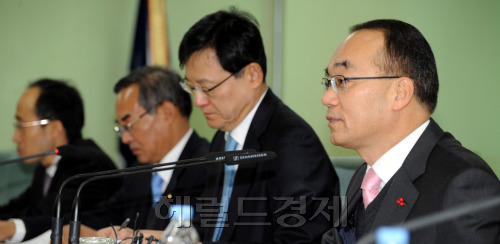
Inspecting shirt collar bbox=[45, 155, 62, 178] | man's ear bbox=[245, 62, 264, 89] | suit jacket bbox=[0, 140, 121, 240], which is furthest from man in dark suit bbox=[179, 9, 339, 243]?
shirt collar bbox=[45, 155, 62, 178]

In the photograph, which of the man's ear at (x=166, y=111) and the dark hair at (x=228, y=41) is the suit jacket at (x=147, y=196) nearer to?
the man's ear at (x=166, y=111)

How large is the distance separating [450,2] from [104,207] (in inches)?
77.4

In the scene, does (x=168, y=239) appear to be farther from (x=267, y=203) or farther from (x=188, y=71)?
(x=188, y=71)

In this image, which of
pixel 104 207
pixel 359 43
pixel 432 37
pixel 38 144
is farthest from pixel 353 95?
pixel 38 144

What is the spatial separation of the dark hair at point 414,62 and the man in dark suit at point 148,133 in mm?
1398

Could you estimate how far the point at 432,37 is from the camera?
2.93 meters

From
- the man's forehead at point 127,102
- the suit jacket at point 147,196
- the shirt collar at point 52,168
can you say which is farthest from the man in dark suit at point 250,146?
the shirt collar at point 52,168

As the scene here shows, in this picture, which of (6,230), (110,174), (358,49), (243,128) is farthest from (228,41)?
(6,230)

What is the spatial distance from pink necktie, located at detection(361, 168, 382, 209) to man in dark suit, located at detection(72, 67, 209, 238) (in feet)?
4.22

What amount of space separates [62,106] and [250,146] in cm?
163

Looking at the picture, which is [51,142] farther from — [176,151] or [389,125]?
[389,125]

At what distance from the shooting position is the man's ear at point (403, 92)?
5.86 feet

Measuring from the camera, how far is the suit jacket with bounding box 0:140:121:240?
10.5 ft

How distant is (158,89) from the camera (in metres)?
3.17
